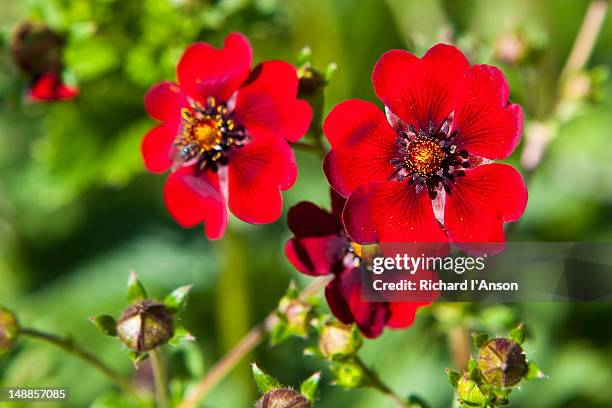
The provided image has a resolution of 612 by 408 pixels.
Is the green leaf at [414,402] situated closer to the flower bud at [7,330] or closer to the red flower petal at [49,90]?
the flower bud at [7,330]

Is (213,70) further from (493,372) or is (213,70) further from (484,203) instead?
(493,372)

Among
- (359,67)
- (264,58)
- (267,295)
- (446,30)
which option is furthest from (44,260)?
(446,30)

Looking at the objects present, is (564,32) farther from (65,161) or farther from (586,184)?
(65,161)

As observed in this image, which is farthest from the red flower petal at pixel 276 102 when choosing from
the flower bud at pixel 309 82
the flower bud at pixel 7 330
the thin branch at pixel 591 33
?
the thin branch at pixel 591 33

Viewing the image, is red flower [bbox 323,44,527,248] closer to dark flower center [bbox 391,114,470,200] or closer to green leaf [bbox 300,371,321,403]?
dark flower center [bbox 391,114,470,200]

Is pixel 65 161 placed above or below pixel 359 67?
below

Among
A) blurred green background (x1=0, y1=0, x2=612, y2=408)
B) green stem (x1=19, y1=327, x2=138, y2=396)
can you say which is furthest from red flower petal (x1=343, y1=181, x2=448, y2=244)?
green stem (x1=19, y1=327, x2=138, y2=396)
